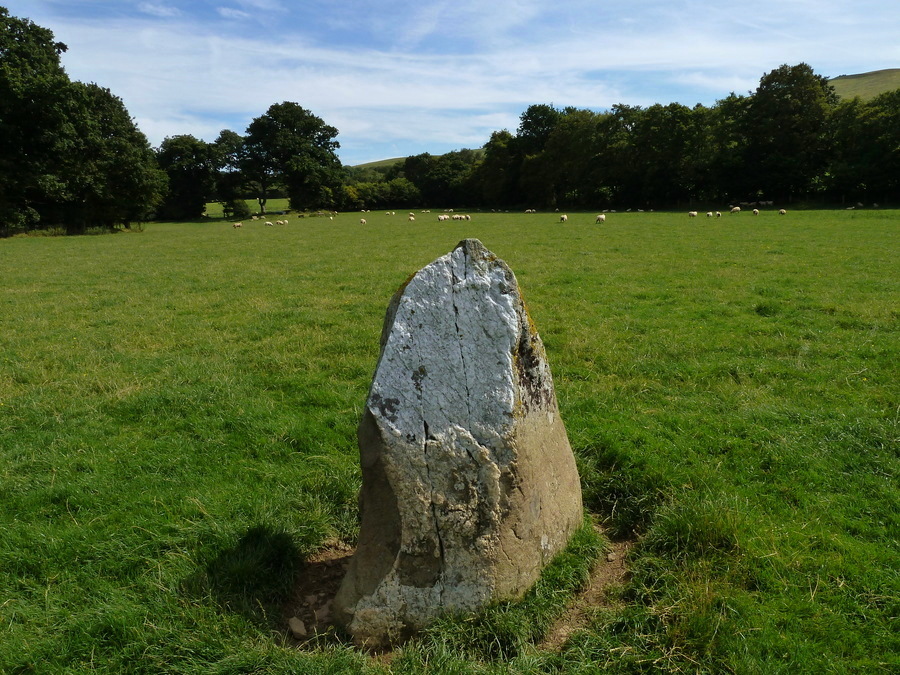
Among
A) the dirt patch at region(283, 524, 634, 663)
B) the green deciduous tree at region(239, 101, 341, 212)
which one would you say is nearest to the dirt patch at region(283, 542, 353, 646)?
the dirt patch at region(283, 524, 634, 663)

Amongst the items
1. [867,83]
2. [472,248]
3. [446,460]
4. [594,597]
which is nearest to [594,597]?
[594,597]

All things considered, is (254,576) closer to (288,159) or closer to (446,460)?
(446,460)

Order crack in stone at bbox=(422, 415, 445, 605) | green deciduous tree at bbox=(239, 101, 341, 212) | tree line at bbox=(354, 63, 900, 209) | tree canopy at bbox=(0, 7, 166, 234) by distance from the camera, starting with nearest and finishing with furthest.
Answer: crack in stone at bbox=(422, 415, 445, 605), tree canopy at bbox=(0, 7, 166, 234), tree line at bbox=(354, 63, 900, 209), green deciduous tree at bbox=(239, 101, 341, 212)

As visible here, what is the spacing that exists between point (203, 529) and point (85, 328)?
8856 millimetres

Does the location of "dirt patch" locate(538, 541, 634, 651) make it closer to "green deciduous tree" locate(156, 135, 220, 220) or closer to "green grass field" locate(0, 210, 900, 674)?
"green grass field" locate(0, 210, 900, 674)

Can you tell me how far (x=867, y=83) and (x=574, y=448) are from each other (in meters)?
170

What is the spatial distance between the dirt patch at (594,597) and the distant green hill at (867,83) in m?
144

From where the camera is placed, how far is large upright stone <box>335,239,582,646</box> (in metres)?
3.48

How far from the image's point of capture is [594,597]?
384 centimetres

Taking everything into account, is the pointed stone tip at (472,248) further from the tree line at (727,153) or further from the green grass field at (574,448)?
the tree line at (727,153)

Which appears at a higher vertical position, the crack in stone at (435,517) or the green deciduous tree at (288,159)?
the green deciduous tree at (288,159)

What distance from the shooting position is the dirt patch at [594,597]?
3.52 m

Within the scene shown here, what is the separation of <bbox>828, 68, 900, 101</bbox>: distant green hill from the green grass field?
139125 mm

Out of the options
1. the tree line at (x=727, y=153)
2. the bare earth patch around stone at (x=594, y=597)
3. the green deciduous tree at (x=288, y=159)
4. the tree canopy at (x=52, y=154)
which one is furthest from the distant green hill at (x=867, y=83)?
the bare earth patch around stone at (x=594, y=597)
